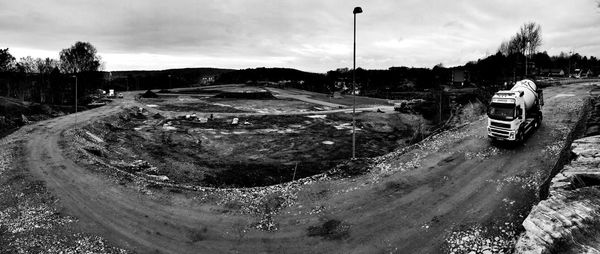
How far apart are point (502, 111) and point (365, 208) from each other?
1080cm

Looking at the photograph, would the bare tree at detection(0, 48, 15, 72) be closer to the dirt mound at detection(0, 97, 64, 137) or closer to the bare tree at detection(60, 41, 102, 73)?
the bare tree at detection(60, 41, 102, 73)

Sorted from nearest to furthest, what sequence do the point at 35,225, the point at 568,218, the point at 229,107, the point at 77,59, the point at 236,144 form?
1. the point at 568,218
2. the point at 35,225
3. the point at 236,144
4. the point at 229,107
5. the point at 77,59

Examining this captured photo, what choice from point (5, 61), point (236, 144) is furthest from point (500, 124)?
point (5, 61)

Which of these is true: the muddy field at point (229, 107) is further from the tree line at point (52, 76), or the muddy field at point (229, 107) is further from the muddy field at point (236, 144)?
the tree line at point (52, 76)

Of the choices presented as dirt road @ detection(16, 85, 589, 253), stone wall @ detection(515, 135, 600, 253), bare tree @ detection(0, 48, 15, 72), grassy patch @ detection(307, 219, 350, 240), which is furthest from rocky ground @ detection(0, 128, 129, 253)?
bare tree @ detection(0, 48, 15, 72)

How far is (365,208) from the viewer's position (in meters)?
15.1

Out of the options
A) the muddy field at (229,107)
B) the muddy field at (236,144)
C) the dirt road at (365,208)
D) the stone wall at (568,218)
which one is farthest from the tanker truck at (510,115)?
the muddy field at (229,107)

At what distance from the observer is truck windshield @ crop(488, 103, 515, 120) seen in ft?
64.0

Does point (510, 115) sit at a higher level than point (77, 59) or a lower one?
lower

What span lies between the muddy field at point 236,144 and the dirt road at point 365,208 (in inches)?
227

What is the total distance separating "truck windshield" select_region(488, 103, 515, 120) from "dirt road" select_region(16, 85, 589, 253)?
2.02m

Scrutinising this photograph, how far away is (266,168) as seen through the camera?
93.5ft

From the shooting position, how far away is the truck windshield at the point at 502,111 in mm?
19500

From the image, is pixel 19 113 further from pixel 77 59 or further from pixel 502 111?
pixel 77 59
